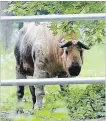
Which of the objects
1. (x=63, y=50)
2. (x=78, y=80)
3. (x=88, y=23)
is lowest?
(x=78, y=80)

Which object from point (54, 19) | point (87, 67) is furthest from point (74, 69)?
point (54, 19)

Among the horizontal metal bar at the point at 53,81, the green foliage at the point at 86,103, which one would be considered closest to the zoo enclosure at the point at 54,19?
the horizontal metal bar at the point at 53,81

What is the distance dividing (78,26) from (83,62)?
0.18 metres

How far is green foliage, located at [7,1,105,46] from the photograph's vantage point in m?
2.03

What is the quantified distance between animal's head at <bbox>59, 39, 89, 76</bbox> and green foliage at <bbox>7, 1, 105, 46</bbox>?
33 mm

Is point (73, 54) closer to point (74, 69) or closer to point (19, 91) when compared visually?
point (74, 69)

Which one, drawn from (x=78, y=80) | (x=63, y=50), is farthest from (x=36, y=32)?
(x=78, y=80)

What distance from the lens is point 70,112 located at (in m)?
2.10

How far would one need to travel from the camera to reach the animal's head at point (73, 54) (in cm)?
207

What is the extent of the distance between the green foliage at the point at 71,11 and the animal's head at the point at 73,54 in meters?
0.03

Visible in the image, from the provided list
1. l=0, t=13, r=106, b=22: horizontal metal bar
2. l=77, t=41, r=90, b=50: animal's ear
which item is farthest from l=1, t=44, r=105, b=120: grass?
l=0, t=13, r=106, b=22: horizontal metal bar

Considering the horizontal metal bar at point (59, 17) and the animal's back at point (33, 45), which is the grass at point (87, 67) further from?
the horizontal metal bar at point (59, 17)

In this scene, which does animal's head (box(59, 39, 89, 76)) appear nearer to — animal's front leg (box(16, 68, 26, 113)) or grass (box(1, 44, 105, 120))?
grass (box(1, 44, 105, 120))

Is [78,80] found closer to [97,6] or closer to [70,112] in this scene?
[70,112]
